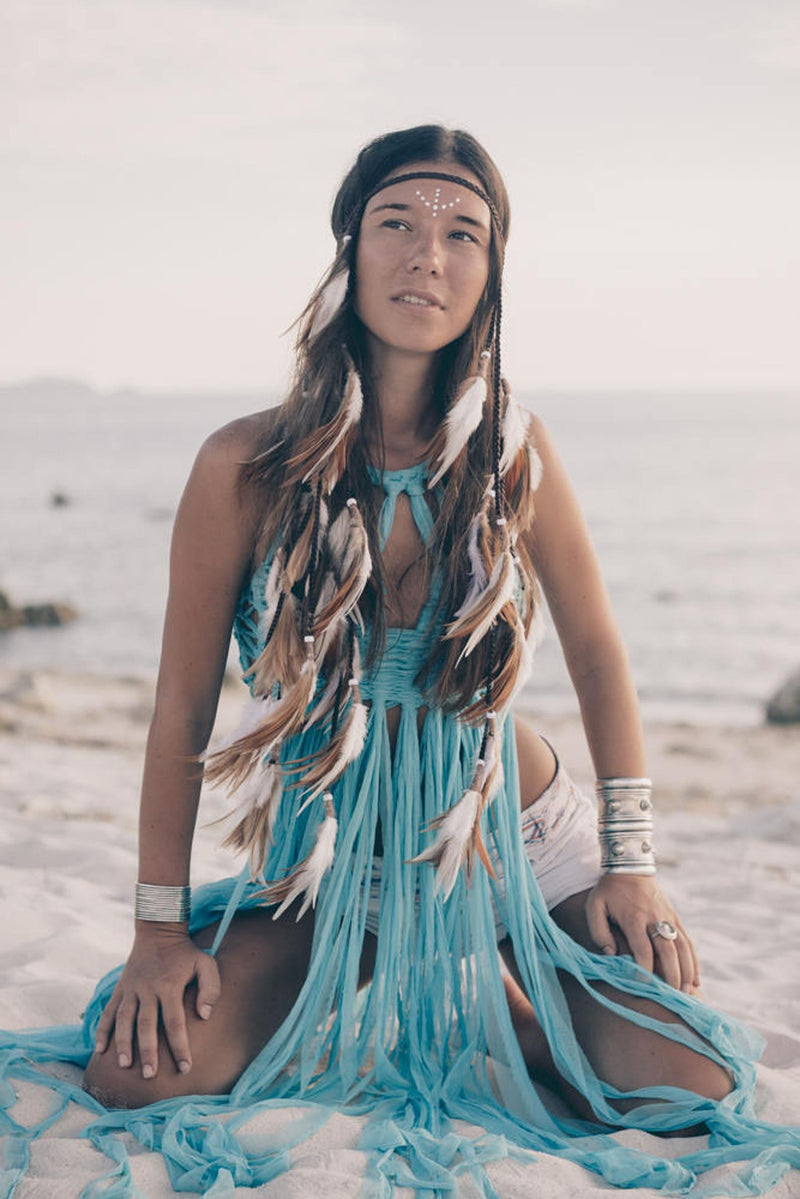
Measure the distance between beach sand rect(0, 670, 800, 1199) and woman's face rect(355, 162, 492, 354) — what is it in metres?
1.43

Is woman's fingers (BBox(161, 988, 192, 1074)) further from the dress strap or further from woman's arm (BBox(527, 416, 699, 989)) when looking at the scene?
the dress strap

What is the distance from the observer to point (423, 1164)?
1816mm

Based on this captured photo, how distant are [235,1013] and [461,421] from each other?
46.4 inches

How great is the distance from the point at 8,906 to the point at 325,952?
3.85ft

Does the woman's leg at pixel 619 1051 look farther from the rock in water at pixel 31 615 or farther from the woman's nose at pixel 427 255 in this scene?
the rock in water at pixel 31 615

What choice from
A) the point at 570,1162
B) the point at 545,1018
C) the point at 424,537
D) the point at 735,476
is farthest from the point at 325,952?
the point at 735,476

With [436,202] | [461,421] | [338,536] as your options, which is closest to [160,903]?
[338,536]

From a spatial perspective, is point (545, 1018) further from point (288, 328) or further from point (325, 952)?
point (288, 328)

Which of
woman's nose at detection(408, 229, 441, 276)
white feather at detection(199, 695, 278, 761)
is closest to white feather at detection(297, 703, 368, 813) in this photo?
white feather at detection(199, 695, 278, 761)

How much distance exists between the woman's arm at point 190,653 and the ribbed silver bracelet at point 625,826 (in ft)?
2.68

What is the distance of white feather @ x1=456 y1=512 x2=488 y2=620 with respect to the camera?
221 cm

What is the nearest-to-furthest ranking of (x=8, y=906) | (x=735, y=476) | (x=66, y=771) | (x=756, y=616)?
(x=8, y=906)
(x=66, y=771)
(x=756, y=616)
(x=735, y=476)

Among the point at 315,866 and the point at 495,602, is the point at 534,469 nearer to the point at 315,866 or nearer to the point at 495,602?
the point at 495,602

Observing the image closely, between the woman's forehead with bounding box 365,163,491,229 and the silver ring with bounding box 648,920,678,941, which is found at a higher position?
the woman's forehead with bounding box 365,163,491,229
